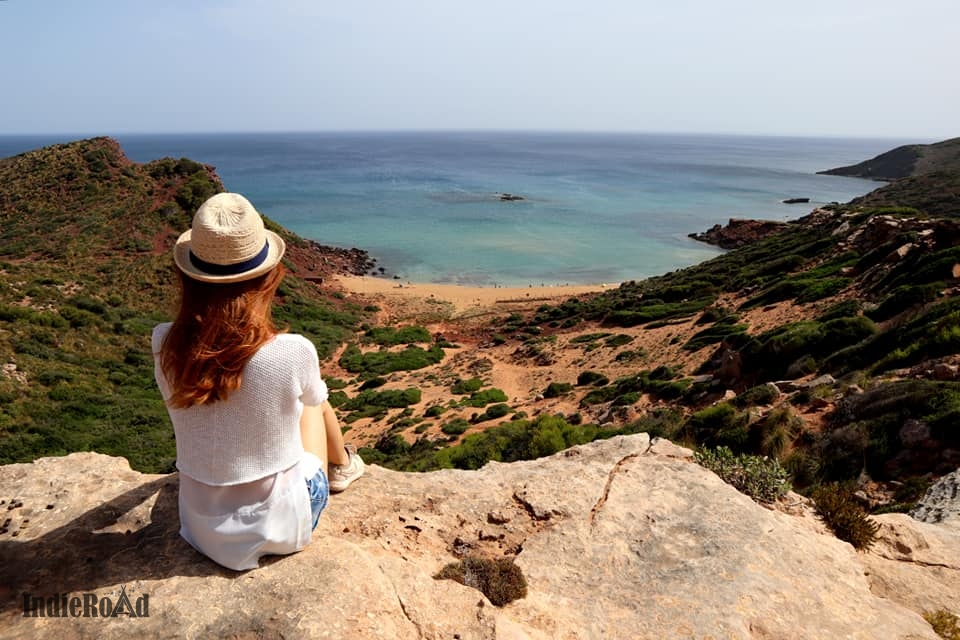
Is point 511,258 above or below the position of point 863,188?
below

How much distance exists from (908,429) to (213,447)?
8.32 metres

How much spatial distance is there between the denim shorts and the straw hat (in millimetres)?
1376

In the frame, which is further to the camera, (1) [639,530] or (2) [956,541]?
(2) [956,541]

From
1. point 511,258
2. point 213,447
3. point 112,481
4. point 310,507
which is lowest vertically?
point 511,258

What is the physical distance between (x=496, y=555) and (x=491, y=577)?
0.50m

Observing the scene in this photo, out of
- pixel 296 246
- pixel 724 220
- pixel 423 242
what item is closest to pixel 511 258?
pixel 423 242

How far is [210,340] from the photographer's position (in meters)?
2.46

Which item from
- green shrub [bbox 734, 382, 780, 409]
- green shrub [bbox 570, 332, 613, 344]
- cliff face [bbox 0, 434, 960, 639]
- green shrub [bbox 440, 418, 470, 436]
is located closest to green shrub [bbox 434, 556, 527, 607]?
cliff face [bbox 0, 434, 960, 639]

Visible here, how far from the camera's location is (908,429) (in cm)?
699

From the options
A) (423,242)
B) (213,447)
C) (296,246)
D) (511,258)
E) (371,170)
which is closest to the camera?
(213,447)

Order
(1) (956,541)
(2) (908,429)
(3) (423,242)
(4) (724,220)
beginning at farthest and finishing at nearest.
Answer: (4) (724,220) → (3) (423,242) → (2) (908,429) → (1) (956,541)

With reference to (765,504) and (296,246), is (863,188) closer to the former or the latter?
(296,246)

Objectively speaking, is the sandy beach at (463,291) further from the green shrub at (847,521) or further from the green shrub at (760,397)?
the green shrub at (847,521)

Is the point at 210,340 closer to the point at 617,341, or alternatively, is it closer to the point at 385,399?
the point at 385,399
